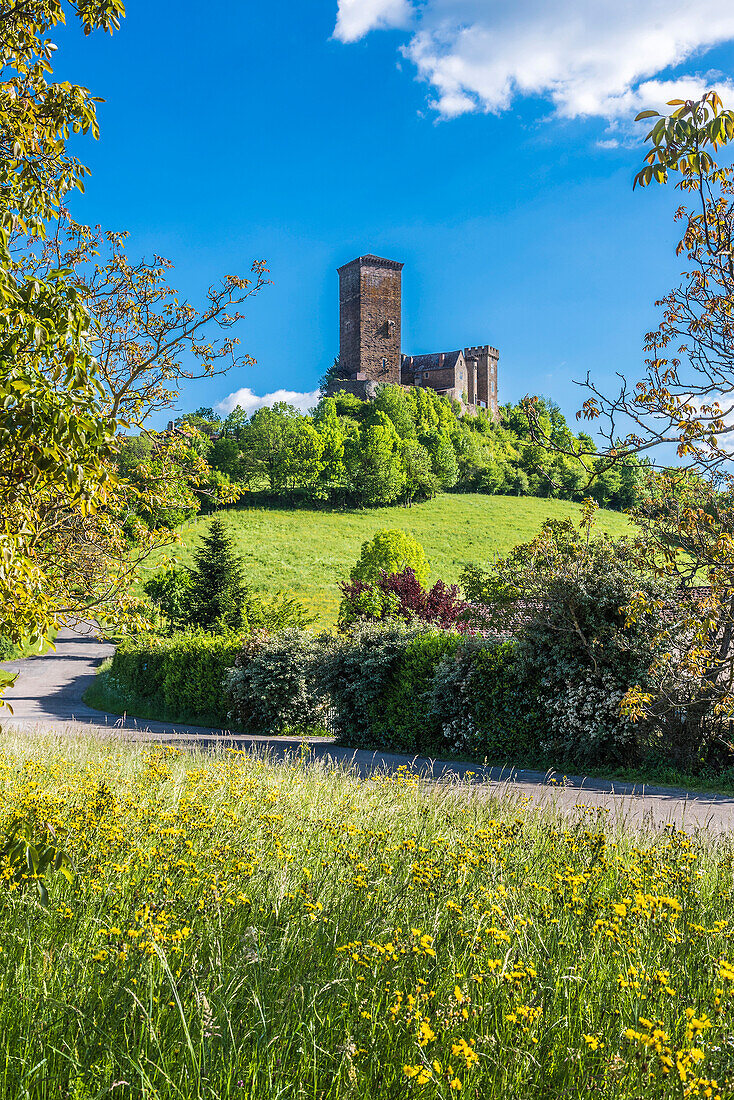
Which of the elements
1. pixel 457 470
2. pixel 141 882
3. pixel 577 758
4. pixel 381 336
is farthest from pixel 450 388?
pixel 141 882

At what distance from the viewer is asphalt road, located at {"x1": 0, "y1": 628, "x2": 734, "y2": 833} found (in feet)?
24.4

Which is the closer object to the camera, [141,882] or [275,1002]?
[275,1002]

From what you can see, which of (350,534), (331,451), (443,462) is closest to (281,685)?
(350,534)

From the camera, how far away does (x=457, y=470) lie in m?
81.3

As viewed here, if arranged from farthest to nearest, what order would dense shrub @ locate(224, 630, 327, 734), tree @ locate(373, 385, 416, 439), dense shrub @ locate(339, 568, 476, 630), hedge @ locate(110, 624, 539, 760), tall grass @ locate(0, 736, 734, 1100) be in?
tree @ locate(373, 385, 416, 439)
dense shrub @ locate(339, 568, 476, 630)
dense shrub @ locate(224, 630, 327, 734)
hedge @ locate(110, 624, 539, 760)
tall grass @ locate(0, 736, 734, 1100)

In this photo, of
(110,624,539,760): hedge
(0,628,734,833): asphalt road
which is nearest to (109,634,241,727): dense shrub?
(110,624,539,760): hedge

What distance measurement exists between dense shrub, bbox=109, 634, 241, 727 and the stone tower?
80996 millimetres

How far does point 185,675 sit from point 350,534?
38.4m

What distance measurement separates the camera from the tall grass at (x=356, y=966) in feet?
7.11

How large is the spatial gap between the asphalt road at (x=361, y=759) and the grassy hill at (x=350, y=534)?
13.5 meters

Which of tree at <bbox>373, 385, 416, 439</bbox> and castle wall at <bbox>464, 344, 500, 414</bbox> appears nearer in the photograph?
tree at <bbox>373, 385, 416, 439</bbox>

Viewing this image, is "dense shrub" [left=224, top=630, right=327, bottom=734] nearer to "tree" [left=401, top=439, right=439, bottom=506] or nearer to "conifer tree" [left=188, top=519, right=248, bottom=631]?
"conifer tree" [left=188, top=519, right=248, bottom=631]

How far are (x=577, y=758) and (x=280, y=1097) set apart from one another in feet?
31.8

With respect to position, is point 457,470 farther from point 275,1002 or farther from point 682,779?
point 275,1002
